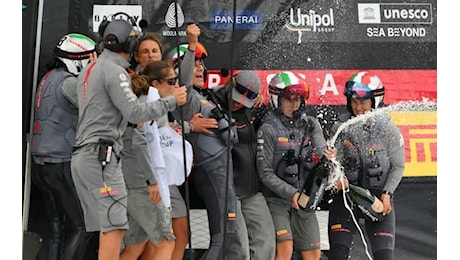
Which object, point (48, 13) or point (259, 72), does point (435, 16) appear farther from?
point (48, 13)

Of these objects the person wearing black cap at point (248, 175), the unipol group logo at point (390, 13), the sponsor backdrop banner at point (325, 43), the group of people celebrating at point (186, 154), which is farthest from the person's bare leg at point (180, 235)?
the unipol group logo at point (390, 13)

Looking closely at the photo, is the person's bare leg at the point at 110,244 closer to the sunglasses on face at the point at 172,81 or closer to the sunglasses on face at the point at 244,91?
the sunglasses on face at the point at 172,81

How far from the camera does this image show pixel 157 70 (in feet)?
14.1

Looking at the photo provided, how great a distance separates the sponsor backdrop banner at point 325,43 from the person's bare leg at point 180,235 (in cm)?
76

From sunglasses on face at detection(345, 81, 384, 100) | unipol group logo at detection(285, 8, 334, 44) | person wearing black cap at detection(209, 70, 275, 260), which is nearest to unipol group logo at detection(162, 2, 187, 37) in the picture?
person wearing black cap at detection(209, 70, 275, 260)

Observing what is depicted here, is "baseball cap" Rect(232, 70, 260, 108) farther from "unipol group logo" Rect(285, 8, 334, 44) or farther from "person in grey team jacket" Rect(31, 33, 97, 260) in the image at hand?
"person in grey team jacket" Rect(31, 33, 97, 260)

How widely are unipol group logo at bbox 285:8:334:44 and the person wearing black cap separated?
0.36m

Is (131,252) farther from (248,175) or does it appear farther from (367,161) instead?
(367,161)

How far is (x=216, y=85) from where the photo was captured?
14.9 feet

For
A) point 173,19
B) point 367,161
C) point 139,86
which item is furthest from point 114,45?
point 367,161

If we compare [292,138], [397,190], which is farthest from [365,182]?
[292,138]

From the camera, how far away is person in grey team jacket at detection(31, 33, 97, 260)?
173 inches

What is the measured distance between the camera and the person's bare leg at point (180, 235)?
4.40 metres

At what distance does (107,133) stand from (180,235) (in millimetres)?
751
